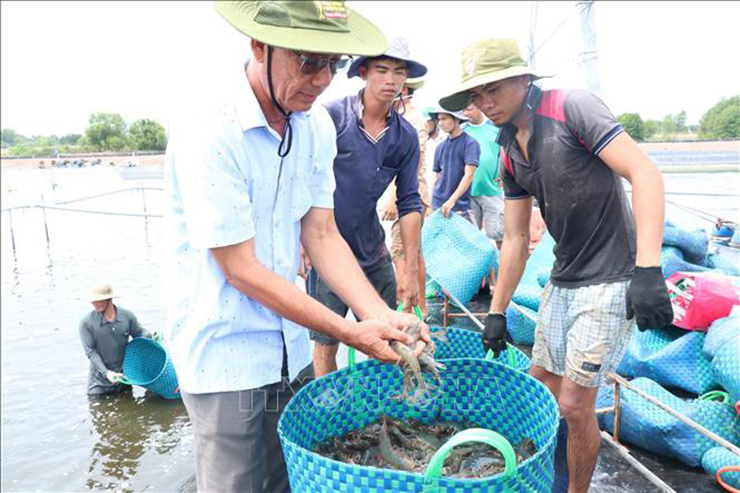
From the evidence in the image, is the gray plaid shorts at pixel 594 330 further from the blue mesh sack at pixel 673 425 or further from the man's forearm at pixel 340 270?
the man's forearm at pixel 340 270

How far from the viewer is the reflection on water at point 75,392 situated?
483 cm

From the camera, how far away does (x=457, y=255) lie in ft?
18.4

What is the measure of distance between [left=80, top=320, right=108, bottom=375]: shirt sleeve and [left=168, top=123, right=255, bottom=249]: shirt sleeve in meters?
5.04

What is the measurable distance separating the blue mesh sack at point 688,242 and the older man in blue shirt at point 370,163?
249cm

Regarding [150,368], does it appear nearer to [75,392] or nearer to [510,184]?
[75,392]

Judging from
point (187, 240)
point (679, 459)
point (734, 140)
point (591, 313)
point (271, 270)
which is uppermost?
point (734, 140)

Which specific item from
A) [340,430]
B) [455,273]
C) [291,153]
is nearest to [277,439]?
[340,430]

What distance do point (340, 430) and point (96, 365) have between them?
4.77m

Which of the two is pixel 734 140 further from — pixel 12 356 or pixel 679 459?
pixel 12 356

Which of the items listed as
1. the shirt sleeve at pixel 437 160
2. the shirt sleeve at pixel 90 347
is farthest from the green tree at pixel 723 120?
the shirt sleeve at pixel 90 347

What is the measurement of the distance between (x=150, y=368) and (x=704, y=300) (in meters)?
5.27

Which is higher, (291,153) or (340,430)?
(291,153)

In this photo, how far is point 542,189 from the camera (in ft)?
7.93

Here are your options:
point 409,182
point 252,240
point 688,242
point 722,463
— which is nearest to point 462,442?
point 252,240
